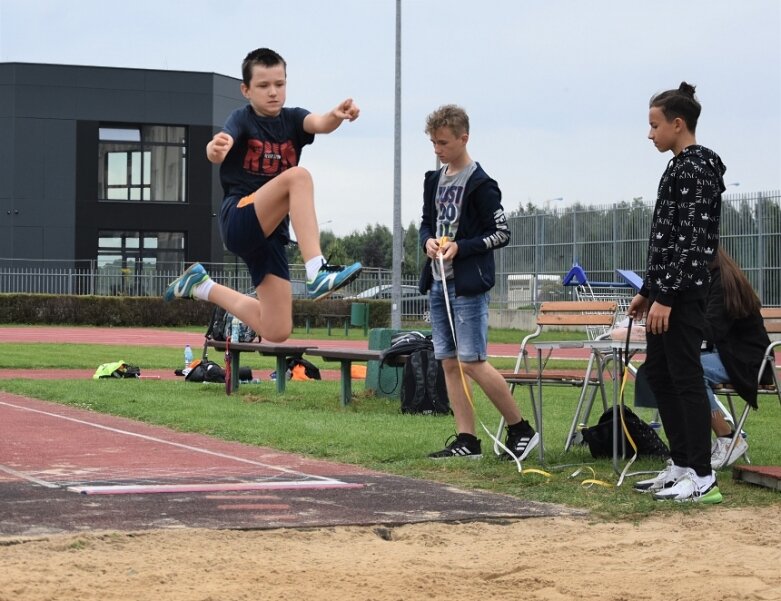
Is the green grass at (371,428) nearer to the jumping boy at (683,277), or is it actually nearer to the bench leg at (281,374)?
the bench leg at (281,374)

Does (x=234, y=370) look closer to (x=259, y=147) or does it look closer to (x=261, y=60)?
(x=259, y=147)

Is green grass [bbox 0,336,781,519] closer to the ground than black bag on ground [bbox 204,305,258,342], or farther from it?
closer to the ground

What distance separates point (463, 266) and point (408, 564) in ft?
10.9

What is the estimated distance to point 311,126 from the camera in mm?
6398

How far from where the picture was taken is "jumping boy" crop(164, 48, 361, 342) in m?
6.28

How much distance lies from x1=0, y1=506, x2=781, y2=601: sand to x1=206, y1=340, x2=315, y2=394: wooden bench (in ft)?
24.3

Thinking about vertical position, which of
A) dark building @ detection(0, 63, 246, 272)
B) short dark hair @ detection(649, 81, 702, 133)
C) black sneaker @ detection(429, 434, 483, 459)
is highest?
dark building @ detection(0, 63, 246, 272)

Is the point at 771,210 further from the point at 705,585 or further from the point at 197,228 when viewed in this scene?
the point at 705,585

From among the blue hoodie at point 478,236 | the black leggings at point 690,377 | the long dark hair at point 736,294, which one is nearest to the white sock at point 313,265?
the blue hoodie at point 478,236

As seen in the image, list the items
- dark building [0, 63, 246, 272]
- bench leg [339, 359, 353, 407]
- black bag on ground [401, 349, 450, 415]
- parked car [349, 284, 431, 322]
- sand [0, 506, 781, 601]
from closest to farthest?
sand [0, 506, 781, 601], black bag on ground [401, 349, 450, 415], bench leg [339, 359, 353, 407], parked car [349, 284, 431, 322], dark building [0, 63, 246, 272]

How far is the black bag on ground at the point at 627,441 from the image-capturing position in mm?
8289

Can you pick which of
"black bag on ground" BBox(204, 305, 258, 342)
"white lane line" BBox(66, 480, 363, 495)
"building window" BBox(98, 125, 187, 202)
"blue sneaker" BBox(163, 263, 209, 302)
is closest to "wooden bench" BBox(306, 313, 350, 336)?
"building window" BBox(98, 125, 187, 202)

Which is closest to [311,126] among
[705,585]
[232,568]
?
[232,568]

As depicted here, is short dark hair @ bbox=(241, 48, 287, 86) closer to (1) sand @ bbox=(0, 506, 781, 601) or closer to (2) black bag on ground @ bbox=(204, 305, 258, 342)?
(1) sand @ bbox=(0, 506, 781, 601)
